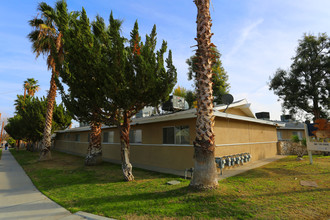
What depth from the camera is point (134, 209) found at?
479cm

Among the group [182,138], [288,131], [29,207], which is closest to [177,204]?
[29,207]

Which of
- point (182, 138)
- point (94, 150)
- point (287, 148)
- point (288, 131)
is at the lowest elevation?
point (287, 148)

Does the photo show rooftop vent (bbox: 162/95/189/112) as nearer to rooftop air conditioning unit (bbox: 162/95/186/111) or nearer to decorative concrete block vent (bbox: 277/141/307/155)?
rooftop air conditioning unit (bbox: 162/95/186/111)

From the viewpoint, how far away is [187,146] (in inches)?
371

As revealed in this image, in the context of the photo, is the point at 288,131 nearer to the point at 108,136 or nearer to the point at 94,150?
the point at 108,136

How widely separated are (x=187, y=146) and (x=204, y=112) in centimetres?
406

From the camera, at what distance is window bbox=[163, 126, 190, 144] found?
9672 mm

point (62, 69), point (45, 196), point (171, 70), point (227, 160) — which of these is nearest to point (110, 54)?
point (62, 69)

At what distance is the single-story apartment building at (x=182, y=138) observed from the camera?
9617 mm

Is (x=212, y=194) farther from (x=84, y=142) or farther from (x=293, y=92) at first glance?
(x=84, y=142)

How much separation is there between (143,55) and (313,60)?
17.9 meters

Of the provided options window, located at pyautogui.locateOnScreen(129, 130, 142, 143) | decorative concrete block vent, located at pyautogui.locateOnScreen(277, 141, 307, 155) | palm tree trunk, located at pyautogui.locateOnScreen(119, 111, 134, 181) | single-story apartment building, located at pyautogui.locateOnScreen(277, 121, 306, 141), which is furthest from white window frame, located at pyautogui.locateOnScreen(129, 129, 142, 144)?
single-story apartment building, located at pyautogui.locateOnScreen(277, 121, 306, 141)

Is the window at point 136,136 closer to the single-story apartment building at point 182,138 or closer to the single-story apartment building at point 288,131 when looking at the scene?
the single-story apartment building at point 182,138

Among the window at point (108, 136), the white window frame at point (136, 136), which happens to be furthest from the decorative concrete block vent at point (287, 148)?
the window at point (108, 136)
